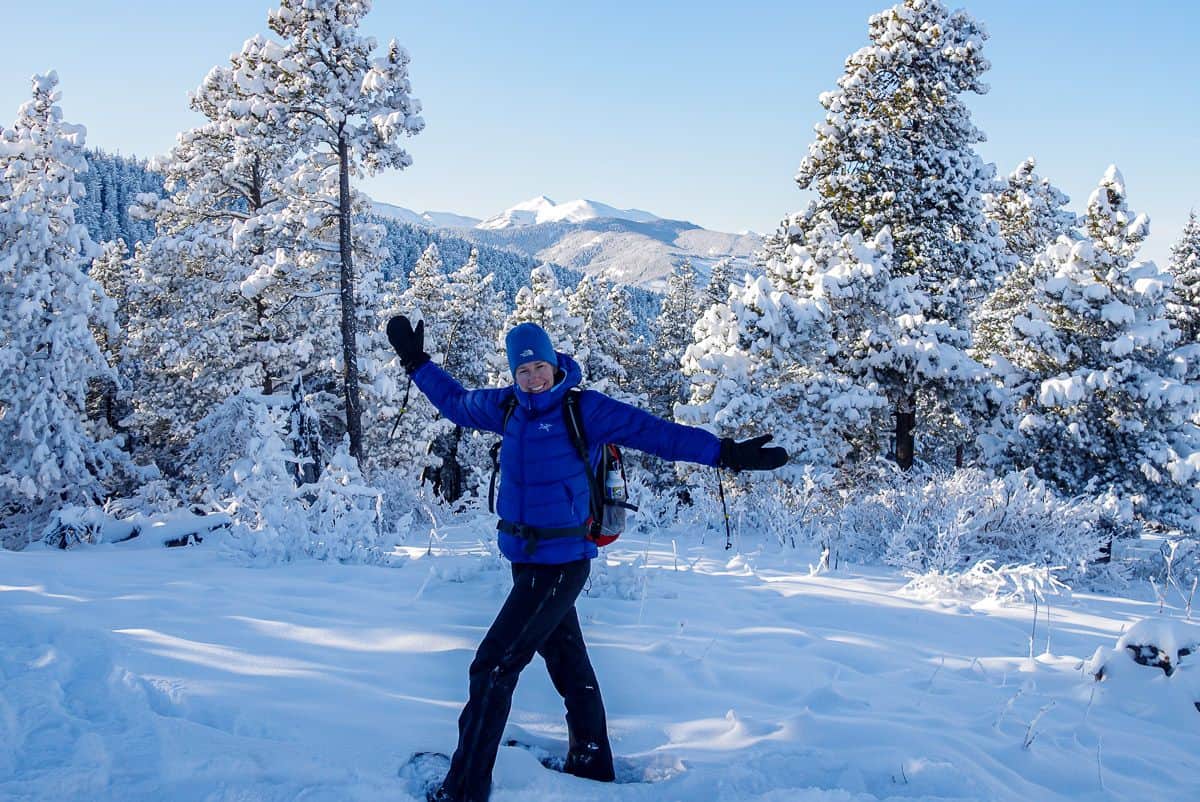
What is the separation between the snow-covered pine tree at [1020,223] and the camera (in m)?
23.4

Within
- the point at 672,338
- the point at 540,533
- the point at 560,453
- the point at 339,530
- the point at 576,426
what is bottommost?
the point at 339,530

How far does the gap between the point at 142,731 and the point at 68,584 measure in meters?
3.00

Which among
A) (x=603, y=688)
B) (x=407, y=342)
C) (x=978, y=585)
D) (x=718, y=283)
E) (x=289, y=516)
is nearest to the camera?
(x=407, y=342)

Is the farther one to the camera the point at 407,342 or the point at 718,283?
the point at 718,283

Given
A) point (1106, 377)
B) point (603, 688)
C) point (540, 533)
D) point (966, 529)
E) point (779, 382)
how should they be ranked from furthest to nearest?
point (779, 382) < point (1106, 377) < point (966, 529) < point (603, 688) < point (540, 533)

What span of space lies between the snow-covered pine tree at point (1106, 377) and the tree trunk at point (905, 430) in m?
1.60

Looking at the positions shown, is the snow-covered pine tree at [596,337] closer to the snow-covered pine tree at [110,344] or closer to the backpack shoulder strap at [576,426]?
the snow-covered pine tree at [110,344]

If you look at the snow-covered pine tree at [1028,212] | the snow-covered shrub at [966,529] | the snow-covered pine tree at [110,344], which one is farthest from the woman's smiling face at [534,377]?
the snow-covered pine tree at [1028,212]

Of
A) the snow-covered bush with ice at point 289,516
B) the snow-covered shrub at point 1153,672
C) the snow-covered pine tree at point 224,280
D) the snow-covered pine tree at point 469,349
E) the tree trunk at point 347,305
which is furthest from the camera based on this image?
the snow-covered pine tree at point 469,349

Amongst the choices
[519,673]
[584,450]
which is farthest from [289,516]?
[584,450]

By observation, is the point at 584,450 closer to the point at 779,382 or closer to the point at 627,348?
the point at 779,382

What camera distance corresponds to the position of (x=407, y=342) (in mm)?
3938

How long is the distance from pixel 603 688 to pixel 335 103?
15.5 m

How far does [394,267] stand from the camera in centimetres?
9531
